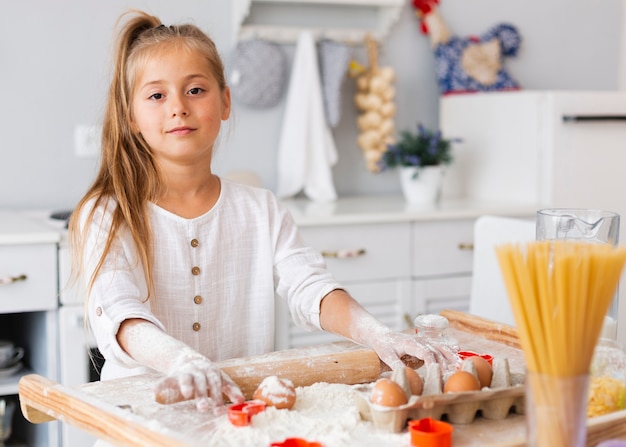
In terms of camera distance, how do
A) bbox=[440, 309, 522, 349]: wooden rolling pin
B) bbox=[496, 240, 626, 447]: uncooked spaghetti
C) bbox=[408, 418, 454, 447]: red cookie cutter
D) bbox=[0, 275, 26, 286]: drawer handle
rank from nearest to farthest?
1. bbox=[496, 240, 626, 447]: uncooked spaghetti
2. bbox=[408, 418, 454, 447]: red cookie cutter
3. bbox=[440, 309, 522, 349]: wooden rolling pin
4. bbox=[0, 275, 26, 286]: drawer handle

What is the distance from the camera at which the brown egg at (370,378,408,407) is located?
0.92m

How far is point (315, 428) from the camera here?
37.3 inches

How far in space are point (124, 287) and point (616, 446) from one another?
74cm

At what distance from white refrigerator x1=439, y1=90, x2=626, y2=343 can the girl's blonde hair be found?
1478mm

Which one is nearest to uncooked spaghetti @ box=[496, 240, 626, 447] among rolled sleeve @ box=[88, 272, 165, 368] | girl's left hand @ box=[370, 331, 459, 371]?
girl's left hand @ box=[370, 331, 459, 371]

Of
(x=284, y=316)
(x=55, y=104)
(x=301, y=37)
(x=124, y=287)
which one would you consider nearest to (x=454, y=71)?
(x=301, y=37)

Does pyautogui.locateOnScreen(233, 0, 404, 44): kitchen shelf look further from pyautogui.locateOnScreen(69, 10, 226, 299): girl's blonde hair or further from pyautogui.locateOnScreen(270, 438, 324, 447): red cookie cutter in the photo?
pyautogui.locateOnScreen(270, 438, 324, 447): red cookie cutter

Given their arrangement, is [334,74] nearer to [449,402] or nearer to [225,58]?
[225,58]

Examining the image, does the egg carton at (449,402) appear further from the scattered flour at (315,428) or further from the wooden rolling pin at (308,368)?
the wooden rolling pin at (308,368)

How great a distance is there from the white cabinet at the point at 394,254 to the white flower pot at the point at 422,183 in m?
0.10

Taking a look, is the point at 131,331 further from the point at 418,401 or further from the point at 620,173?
the point at 620,173

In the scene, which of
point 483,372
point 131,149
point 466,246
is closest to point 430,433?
point 483,372

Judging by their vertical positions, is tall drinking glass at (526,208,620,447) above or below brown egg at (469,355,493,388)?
above

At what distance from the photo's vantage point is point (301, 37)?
9.25 ft
